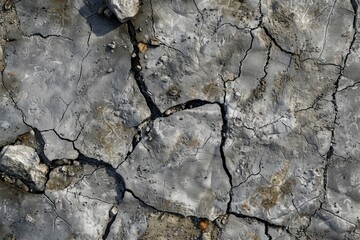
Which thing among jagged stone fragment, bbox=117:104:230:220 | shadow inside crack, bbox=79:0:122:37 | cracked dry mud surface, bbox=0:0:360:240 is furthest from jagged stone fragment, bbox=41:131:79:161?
shadow inside crack, bbox=79:0:122:37

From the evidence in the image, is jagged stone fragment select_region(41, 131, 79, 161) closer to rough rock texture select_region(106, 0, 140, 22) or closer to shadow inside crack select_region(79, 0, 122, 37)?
shadow inside crack select_region(79, 0, 122, 37)

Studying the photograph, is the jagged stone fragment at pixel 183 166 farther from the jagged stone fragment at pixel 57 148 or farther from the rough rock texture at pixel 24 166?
the rough rock texture at pixel 24 166

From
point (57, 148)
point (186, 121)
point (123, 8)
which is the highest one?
point (123, 8)

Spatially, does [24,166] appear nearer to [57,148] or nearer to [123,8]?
[57,148]

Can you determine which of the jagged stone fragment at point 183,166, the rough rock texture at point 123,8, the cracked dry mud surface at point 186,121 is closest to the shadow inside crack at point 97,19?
the cracked dry mud surface at point 186,121

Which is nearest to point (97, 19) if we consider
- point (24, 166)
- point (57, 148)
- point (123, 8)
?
point (123, 8)

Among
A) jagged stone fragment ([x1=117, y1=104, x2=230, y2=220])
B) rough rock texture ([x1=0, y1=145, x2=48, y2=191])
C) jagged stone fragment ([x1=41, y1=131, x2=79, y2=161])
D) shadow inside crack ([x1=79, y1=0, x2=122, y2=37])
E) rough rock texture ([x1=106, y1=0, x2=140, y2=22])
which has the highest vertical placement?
rough rock texture ([x1=106, y1=0, x2=140, y2=22])

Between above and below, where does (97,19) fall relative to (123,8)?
below
